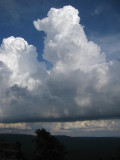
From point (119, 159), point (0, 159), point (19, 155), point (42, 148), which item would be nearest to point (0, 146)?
point (0, 159)

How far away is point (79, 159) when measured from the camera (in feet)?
538

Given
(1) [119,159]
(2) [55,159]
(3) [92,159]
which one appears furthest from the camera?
(3) [92,159]

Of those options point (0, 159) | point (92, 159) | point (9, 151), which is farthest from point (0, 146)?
point (92, 159)

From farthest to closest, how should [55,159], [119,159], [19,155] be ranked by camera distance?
[119,159] → [19,155] → [55,159]

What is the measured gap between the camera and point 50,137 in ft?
171

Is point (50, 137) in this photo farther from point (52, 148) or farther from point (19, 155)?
point (19, 155)

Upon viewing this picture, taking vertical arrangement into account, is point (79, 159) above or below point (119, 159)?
below

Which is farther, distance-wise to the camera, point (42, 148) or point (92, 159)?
point (92, 159)

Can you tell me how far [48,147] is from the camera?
50.8 meters

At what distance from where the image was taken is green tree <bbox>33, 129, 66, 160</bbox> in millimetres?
49884

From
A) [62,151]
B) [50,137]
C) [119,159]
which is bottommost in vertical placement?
[119,159]

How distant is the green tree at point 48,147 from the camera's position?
4988 centimetres

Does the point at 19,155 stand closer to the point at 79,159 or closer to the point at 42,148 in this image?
the point at 42,148

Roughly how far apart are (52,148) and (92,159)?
123 metres
